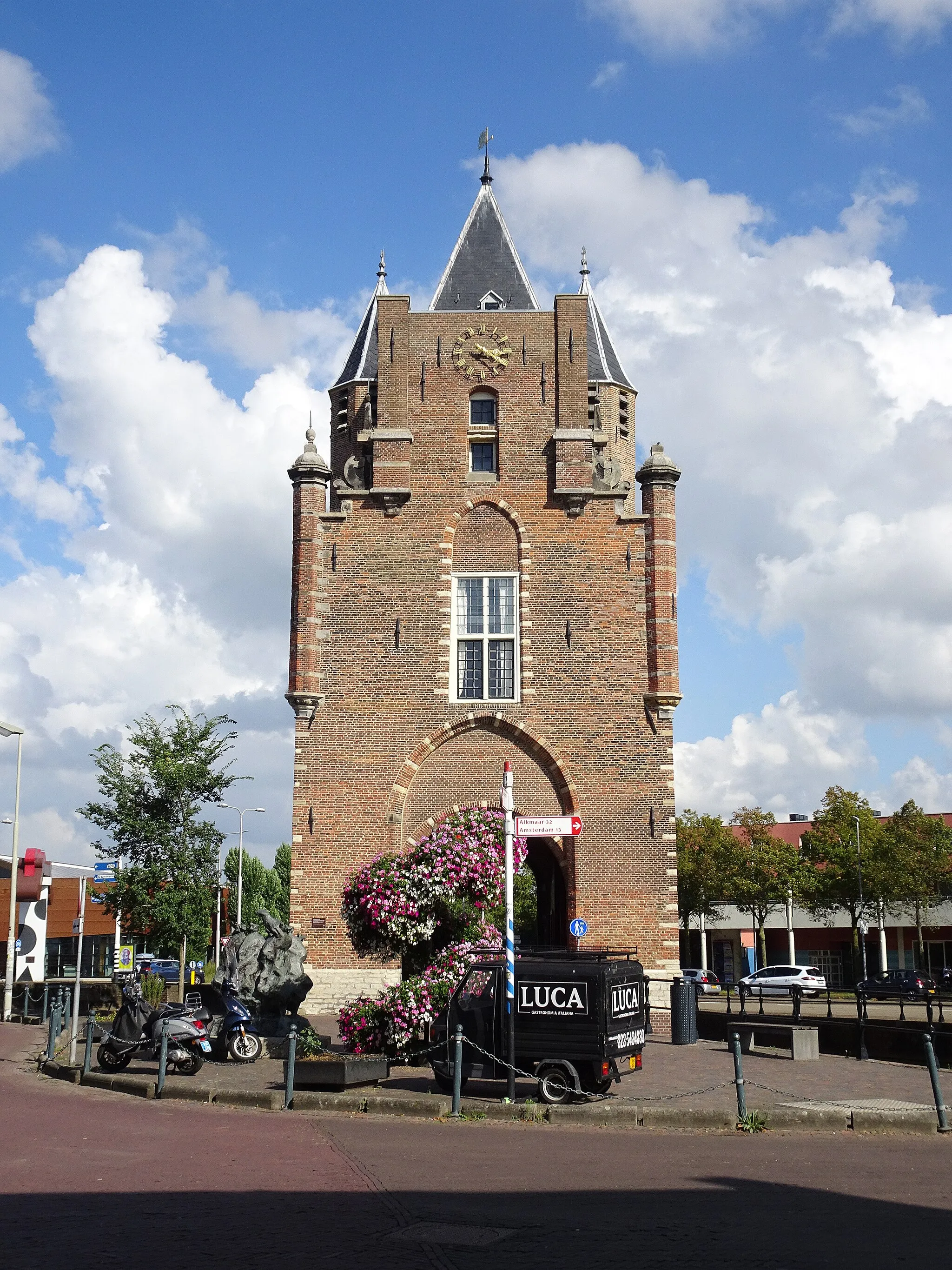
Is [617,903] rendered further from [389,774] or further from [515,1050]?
[515,1050]

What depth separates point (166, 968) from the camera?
5684 cm

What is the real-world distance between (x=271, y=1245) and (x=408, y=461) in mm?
22820

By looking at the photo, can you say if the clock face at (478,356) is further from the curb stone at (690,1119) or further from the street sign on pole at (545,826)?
the curb stone at (690,1119)

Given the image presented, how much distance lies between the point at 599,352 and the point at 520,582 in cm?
1604

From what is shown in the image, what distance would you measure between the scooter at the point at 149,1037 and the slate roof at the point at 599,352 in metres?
26.8

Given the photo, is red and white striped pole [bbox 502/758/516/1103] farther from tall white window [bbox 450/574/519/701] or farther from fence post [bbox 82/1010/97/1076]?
A: tall white window [bbox 450/574/519/701]

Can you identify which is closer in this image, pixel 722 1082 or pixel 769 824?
pixel 722 1082

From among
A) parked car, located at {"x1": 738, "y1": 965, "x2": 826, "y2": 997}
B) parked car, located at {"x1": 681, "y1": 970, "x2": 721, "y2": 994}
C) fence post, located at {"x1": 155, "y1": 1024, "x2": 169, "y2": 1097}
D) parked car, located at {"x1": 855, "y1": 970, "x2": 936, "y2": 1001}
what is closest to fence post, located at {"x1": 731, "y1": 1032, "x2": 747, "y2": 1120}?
fence post, located at {"x1": 155, "y1": 1024, "x2": 169, "y2": 1097}

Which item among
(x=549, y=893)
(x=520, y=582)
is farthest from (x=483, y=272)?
(x=549, y=893)

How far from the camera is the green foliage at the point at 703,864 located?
54125 millimetres

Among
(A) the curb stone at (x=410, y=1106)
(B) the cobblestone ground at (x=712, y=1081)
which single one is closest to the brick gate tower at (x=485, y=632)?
(B) the cobblestone ground at (x=712, y=1081)

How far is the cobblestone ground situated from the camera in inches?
599

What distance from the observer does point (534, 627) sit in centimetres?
2823

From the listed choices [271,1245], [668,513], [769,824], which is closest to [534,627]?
[668,513]
